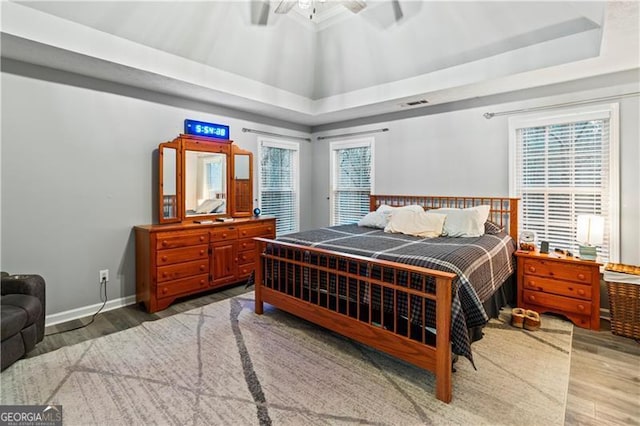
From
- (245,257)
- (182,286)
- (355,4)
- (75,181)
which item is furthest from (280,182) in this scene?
(355,4)

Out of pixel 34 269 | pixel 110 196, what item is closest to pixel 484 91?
pixel 110 196

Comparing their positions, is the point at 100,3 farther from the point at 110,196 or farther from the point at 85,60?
the point at 110,196

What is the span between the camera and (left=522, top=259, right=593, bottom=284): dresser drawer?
295 centimetres

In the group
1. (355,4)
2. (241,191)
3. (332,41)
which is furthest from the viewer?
(241,191)

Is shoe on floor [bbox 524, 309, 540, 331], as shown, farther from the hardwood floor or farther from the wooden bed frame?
the wooden bed frame

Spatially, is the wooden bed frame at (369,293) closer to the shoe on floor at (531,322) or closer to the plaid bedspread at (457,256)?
the plaid bedspread at (457,256)

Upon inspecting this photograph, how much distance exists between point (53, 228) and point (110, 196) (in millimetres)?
575

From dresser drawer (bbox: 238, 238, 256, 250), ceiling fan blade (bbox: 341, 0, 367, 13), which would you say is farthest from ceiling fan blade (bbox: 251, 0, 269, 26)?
dresser drawer (bbox: 238, 238, 256, 250)

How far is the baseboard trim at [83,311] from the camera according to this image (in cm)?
308

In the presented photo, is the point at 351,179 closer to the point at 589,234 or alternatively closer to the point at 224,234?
the point at 224,234

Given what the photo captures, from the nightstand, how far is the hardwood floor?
0.17 metres

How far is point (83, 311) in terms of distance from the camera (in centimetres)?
327

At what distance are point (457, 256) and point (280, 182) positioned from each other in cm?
350

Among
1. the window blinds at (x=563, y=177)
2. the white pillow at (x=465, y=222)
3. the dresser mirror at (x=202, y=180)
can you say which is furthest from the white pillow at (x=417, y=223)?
the dresser mirror at (x=202, y=180)
